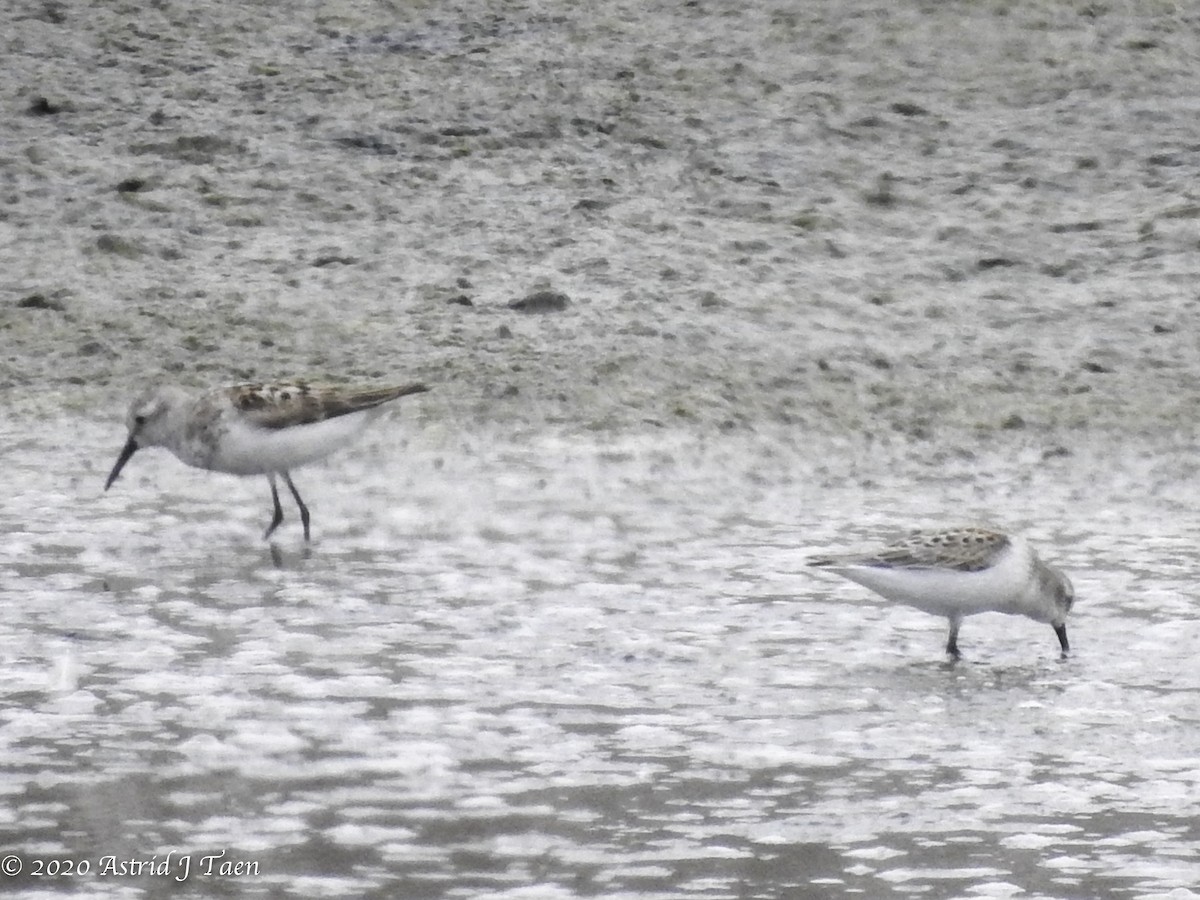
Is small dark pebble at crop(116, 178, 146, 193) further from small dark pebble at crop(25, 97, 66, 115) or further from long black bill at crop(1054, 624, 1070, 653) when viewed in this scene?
long black bill at crop(1054, 624, 1070, 653)

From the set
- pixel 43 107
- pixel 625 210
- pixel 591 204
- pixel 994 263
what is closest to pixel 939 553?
pixel 994 263

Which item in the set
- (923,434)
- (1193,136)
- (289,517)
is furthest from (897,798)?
(1193,136)

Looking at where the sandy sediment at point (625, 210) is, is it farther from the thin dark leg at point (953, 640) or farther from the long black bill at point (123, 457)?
the thin dark leg at point (953, 640)

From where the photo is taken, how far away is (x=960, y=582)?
800cm

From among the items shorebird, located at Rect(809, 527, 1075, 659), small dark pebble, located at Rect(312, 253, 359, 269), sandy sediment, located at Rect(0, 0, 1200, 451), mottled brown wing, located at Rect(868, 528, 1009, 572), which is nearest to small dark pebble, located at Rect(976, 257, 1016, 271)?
sandy sediment, located at Rect(0, 0, 1200, 451)

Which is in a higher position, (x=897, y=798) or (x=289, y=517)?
(x=897, y=798)

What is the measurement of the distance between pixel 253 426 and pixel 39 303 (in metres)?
3.27

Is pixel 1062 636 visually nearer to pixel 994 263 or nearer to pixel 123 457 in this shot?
pixel 123 457

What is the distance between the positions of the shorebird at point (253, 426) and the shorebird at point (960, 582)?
299 centimetres

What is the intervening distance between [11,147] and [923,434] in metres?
6.40

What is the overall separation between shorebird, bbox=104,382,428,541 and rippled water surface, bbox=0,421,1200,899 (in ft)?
0.95

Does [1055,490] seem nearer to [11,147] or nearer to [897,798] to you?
[897,798]

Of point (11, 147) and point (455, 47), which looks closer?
point (11, 147)

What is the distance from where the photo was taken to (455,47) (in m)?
16.1
